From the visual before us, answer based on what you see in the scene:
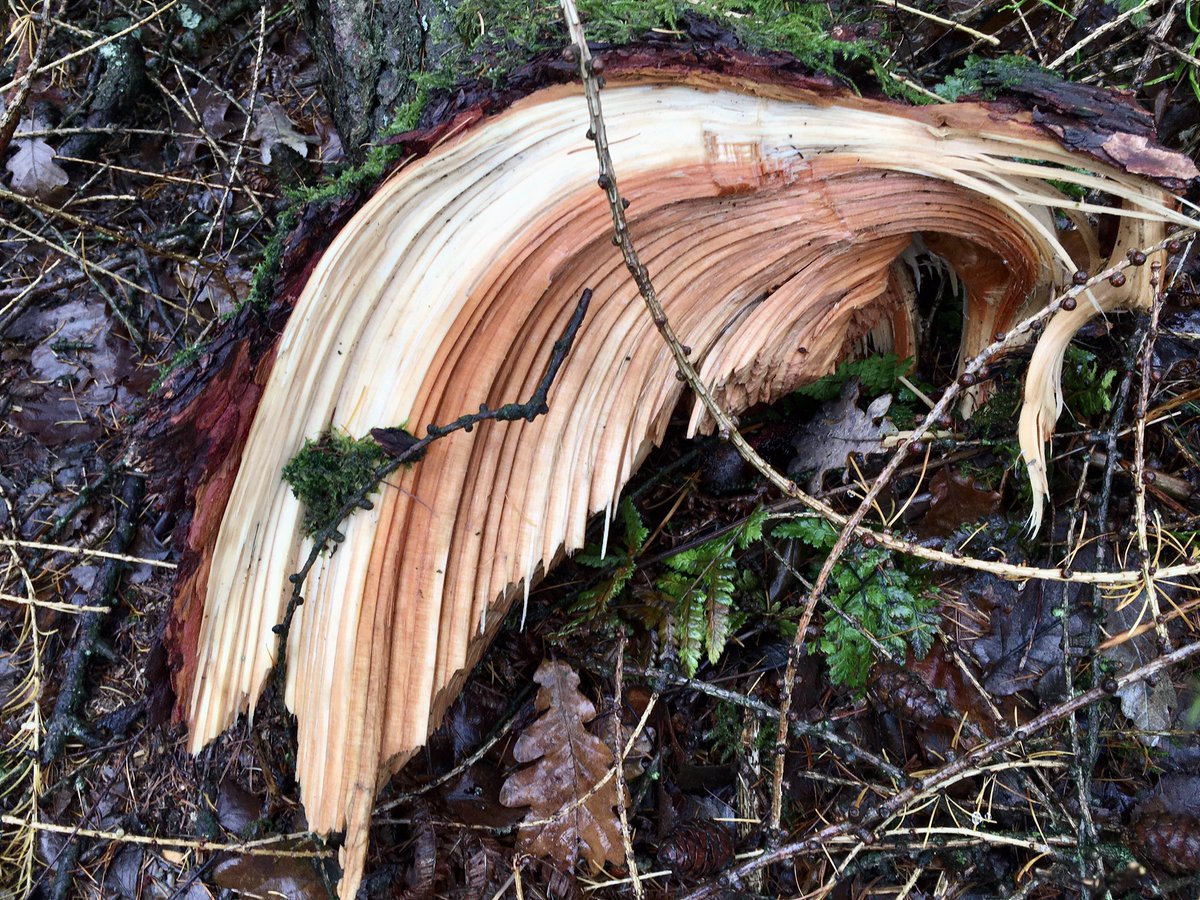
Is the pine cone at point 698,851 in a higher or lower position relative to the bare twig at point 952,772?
lower

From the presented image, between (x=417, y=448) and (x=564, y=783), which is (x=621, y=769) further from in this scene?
(x=417, y=448)

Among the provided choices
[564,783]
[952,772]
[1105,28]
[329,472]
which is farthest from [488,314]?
[1105,28]

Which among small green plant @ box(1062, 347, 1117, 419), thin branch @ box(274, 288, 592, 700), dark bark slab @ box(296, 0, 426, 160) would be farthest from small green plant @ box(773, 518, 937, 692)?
dark bark slab @ box(296, 0, 426, 160)

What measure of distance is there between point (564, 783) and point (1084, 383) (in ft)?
6.88

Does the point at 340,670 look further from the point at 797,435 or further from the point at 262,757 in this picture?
the point at 797,435

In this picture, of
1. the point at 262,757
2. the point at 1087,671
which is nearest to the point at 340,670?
the point at 262,757

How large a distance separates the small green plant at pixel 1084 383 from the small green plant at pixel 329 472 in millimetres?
2135

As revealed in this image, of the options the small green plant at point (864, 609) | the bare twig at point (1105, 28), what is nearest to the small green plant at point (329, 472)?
the small green plant at point (864, 609)

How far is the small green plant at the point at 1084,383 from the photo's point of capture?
7.40 feet

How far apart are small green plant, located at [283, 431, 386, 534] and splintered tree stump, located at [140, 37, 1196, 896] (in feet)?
0.12

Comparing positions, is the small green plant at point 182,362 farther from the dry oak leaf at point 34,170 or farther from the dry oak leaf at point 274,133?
the dry oak leaf at point 34,170

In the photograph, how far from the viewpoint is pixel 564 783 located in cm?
232

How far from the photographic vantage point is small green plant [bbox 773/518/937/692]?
2205mm

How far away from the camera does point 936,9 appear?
8.99ft
